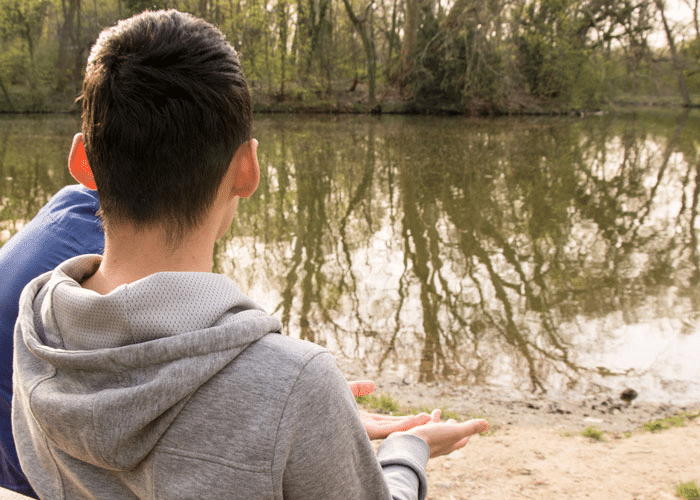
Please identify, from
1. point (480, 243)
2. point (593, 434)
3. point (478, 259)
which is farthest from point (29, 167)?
point (593, 434)

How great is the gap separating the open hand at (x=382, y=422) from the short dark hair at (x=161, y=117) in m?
0.57

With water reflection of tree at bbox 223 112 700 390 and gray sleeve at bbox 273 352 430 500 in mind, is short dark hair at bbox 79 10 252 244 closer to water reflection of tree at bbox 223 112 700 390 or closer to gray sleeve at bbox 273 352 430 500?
gray sleeve at bbox 273 352 430 500

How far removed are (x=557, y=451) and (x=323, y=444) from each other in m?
2.87

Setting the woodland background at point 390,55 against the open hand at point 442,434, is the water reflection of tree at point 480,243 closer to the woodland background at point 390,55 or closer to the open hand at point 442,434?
the open hand at point 442,434

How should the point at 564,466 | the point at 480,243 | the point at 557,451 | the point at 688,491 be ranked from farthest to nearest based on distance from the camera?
the point at 480,243 → the point at 557,451 → the point at 564,466 → the point at 688,491

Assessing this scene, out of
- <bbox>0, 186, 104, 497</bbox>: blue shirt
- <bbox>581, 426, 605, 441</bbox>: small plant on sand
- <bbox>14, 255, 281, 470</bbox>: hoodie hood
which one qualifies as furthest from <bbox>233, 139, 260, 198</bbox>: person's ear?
<bbox>581, 426, 605, 441</bbox>: small plant on sand

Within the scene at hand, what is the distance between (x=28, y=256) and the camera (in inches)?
55.2

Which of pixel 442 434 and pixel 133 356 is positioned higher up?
pixel 133 356

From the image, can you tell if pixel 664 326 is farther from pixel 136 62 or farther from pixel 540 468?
pixel 136 62

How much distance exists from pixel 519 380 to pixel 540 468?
1.26m

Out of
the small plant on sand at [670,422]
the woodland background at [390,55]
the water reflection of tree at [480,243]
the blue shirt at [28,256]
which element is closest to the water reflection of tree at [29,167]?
the water reflection of tree at [480,243]

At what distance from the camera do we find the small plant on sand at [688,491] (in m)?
2.91

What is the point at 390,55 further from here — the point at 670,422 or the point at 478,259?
the point at 670,422

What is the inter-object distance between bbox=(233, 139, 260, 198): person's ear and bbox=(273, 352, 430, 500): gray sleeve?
33 centimetres
